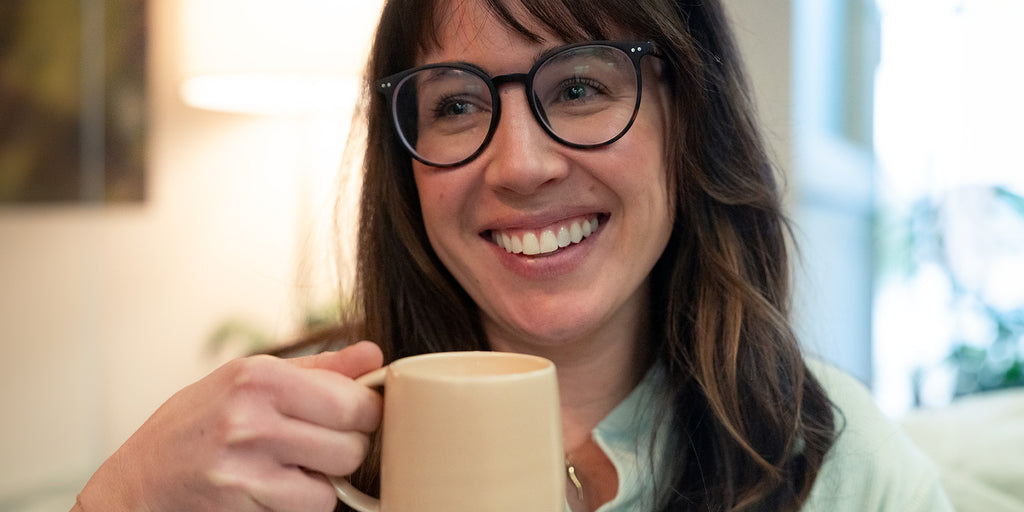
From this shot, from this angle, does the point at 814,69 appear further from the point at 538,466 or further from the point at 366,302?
the point at 538,466

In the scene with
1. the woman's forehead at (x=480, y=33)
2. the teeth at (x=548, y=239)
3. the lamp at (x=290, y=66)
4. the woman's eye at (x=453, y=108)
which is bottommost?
the teeth at (x=548, y=239)

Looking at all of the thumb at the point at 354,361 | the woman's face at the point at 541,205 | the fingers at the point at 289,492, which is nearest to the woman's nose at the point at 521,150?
the woman's face at the point at 541,205

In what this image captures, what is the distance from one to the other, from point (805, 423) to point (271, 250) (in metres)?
2.12

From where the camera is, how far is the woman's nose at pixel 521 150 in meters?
0.88

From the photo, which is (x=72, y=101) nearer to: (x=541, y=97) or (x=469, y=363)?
(x=541, y=97)

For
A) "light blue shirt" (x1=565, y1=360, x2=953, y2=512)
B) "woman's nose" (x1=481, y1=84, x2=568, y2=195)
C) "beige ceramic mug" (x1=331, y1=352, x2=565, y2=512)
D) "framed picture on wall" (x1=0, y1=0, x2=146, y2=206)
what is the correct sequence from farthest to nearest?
1. "framed picture on wall" (x1=0, y1=0, x2=146, y2=206)
2. "light blue shirt" (x1=565, y1=360, x2=953, y2=512)
3. "woman's nose" (x1=481, y1=84, x2=568, y2=195)
4. "beige ceramic mug" (x1=331, y1=352, x2=565, y2=512)

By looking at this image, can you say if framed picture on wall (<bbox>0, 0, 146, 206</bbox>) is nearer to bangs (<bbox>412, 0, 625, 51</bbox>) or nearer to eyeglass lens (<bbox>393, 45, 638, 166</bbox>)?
eyeglass lens (<bbox>393, 45, 638, 166</bbox>)

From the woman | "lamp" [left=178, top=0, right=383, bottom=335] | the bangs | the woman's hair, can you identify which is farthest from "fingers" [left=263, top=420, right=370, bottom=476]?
"lamp" [left=178, top=0, right=383, bottom=335]

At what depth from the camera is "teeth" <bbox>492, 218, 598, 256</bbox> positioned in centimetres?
94

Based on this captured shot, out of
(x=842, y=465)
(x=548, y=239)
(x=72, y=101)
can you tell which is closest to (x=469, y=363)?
(x=548, y=239)

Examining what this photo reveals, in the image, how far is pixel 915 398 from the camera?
344 centimetres

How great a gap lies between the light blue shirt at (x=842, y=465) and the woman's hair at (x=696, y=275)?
0.08 ft

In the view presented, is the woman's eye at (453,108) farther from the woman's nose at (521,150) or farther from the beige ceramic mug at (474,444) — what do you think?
the beige ceramic mug at (474,444)

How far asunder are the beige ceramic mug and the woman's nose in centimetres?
36
